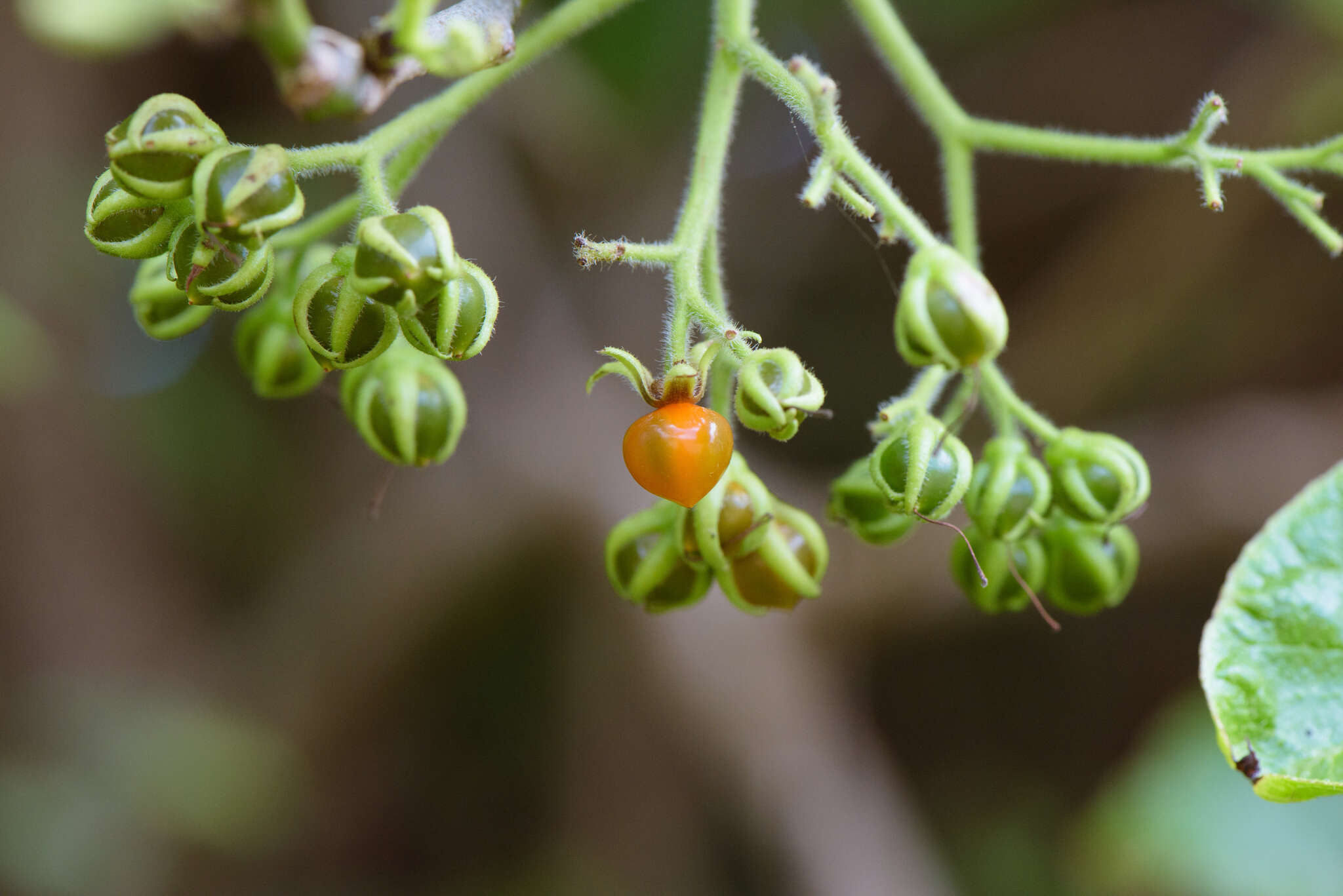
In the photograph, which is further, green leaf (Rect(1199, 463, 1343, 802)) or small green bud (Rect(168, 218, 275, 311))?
green leaf (Rect(1199, 463, 1343, 802))

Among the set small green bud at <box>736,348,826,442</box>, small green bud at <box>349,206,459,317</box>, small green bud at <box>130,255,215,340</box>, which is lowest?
small green bud at <box>130,255,215,340</box>

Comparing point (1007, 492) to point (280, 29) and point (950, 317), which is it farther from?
point (280, 29)

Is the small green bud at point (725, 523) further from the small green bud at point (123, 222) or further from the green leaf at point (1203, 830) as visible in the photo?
the green leaf at point (1203, 830)

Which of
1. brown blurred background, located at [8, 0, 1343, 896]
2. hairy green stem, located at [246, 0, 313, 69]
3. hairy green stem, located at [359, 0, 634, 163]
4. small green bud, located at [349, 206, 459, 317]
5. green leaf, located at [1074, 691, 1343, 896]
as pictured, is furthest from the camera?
brown blurred background, located at [8, 0, 1343, 896]

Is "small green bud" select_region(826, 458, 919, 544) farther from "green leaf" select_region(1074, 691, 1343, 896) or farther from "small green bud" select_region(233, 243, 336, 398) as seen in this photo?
"green leaf" select_region(1074, 691, 1343, 896)

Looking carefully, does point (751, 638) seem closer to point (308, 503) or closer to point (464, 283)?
point (308, 503)

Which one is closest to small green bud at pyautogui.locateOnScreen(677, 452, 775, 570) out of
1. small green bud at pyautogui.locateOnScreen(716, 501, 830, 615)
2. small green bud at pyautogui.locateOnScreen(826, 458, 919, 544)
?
small green bud at pyautogui.locateOnScreen(716, 501, 830, 615)
